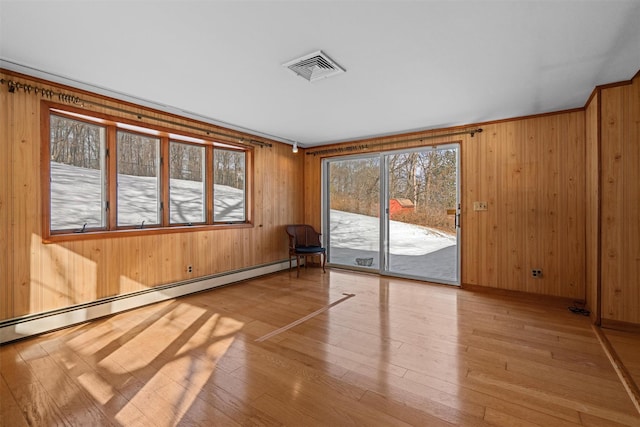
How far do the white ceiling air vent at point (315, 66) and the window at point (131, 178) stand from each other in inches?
89.1

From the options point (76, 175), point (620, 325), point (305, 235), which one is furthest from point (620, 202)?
point (76, 175)

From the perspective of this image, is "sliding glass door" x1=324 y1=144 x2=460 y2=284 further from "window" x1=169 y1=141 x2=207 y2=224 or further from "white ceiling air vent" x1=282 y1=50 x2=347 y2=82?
"white ceiling air vent" x1=282 y1=50 x2=347 y2=82

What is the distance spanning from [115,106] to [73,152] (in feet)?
2.29

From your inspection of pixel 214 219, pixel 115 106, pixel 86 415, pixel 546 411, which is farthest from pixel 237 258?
pixel 546 411

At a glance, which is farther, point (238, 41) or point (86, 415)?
point (238, 41)

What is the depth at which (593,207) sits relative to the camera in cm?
335

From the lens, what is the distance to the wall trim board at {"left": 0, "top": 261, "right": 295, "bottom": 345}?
2750 millimetres

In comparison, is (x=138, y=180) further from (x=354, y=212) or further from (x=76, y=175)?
(x=354, y=212)

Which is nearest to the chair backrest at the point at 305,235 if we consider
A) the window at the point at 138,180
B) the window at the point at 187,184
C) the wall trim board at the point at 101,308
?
the wall trim board at the point at 101,308

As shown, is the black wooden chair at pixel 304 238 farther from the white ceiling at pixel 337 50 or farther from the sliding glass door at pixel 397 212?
the white ceiling at pixel 337 50

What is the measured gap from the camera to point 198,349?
2617 millimetres

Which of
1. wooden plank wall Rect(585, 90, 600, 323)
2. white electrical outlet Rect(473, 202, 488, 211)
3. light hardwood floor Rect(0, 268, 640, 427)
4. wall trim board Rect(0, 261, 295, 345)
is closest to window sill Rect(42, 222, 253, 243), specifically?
wall trim board Rect(0, 261, 295, 345)

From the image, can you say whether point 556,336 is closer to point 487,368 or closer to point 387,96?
point 487,368

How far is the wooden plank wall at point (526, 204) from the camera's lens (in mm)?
3822
